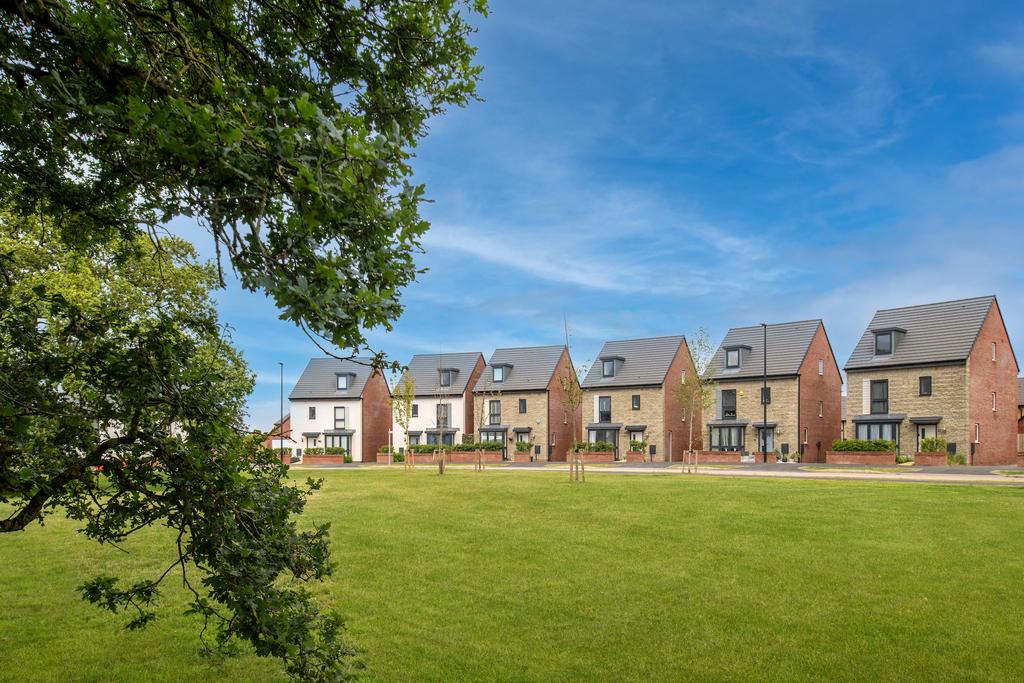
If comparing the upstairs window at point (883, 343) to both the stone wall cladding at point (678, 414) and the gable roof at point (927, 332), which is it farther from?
the stone wall cladding at point (678, 414)

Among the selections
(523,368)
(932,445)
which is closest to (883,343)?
(932,445)

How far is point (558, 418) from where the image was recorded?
6256 cm

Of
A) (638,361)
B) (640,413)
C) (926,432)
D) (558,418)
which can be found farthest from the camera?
(558,418)

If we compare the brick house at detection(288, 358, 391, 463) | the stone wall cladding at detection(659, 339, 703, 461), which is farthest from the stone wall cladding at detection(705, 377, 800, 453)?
the brick house at detection(288, 358, 391, 463)

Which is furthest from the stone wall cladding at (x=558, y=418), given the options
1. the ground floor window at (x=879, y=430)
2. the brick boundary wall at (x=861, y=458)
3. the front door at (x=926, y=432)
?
the front door at (x=926, y=432)

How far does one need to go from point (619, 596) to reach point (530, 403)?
166 feet

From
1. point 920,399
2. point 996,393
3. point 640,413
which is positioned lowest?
point 640,413

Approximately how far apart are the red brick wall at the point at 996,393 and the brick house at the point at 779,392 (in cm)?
1048

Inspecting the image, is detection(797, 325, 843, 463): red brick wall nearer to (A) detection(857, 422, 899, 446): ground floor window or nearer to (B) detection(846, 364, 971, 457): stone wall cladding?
(B) detection(846, 364, 971, 457): stone wall cladding

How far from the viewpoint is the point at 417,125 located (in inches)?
241

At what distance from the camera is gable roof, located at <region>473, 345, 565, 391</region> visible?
204 ft

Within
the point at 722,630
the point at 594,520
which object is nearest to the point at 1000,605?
the point at 722,630

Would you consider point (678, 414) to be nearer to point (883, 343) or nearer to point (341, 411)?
point (883, 343)

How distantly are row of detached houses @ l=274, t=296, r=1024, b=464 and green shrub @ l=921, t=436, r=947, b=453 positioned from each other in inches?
47.8
